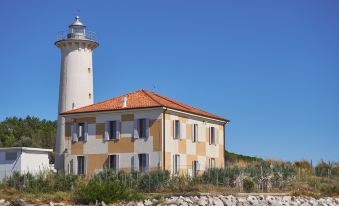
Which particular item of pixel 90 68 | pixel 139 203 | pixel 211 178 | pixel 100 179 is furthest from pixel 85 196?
pixel 90 68

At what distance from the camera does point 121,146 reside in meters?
33.8

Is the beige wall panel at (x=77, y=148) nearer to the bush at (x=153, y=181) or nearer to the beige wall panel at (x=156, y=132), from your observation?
the beige wall panel at (x=156, y=132)

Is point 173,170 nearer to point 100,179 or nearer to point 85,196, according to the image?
point 100,179

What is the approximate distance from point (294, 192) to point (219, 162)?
10170 millimetres

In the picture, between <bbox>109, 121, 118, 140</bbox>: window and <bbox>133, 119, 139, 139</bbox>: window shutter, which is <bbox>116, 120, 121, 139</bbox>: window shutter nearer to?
<bbox>109, 121, 118, 140</bbox>: window

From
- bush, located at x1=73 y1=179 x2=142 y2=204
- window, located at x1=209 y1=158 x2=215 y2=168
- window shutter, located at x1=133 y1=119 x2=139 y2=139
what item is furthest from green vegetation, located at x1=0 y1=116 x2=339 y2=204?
window, located at x1=209 y1=158 x2=215 y2=168

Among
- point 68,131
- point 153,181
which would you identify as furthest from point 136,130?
point 153,181

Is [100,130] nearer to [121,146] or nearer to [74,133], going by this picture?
[121,146]

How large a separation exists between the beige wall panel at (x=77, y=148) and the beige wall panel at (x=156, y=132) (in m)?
4.71

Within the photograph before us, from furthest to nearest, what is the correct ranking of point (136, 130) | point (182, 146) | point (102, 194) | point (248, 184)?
point (182, 146) < point (136, 130) < point (248, 184) < point (102, 194)

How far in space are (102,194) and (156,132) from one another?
979cm

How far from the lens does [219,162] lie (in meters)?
38.1

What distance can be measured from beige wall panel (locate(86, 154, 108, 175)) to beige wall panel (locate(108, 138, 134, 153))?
0.62m

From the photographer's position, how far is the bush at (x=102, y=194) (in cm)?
2336
